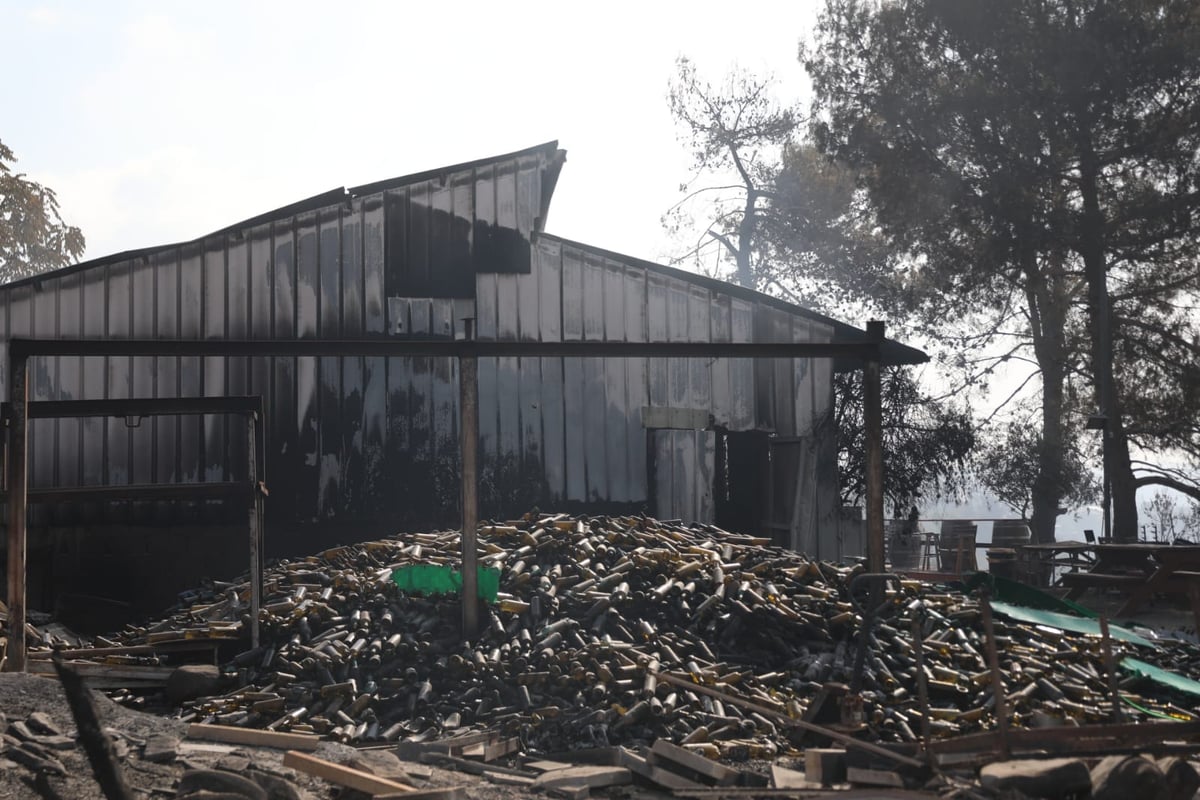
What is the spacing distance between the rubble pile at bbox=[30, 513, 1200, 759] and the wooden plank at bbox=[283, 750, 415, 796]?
178 cm

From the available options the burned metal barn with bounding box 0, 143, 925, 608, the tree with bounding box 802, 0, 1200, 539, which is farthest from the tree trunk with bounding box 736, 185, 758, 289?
the burned metal barn with bounding box 0, 143, 925, 608

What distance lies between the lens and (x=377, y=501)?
18828mm

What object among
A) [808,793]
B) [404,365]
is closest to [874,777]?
[808,793]

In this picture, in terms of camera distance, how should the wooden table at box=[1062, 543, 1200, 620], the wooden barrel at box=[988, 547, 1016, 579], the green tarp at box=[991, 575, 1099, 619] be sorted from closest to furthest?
the green tarp at box=[991, 575, 1099, 619] < the wooden table at box=[1062, 543, 1200, 620] < the wooden barrel at box=[988, 547, 1016, 579]

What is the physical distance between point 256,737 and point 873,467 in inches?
287

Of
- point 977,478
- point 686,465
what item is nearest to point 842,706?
point 686,465

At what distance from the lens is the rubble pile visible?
10.0m

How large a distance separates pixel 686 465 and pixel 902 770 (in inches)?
461

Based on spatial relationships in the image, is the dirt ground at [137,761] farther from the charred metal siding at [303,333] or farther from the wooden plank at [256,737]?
the charred metal siding at [303,333]

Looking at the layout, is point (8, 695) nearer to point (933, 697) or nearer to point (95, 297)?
point (933, 697)

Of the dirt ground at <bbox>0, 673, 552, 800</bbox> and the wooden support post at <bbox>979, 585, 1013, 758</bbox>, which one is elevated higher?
the wooden support post at <bbox>979, 585, 1013, 758</bbox>

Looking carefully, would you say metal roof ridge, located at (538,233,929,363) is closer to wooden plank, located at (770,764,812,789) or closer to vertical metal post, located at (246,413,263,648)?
vertical metal post, located at (246,413,263,648)

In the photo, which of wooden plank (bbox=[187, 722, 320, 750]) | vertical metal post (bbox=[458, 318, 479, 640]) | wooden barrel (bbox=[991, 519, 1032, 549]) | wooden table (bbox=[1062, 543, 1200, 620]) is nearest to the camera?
wooden plank (bbox=[187, 722, 320, 750])

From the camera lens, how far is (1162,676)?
11594 mm
